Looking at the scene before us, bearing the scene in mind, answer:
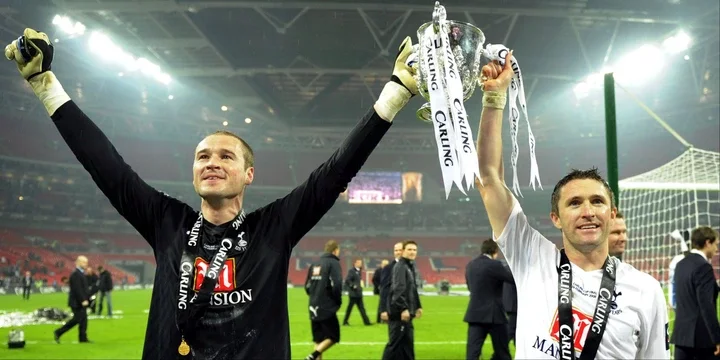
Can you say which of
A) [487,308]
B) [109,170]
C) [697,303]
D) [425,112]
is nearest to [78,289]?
[487,308]

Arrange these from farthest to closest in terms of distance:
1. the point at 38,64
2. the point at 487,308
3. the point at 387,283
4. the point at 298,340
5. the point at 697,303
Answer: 1. the point at 298,340
2. the point at 387,283
3. the point at 487,308
4. the point at 697,303
5. the point at 38,64

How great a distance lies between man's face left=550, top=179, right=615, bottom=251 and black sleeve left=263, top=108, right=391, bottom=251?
854mm

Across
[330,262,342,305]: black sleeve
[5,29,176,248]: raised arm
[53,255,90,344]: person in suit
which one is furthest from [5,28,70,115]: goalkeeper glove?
[53,255,90,344]: person in suit

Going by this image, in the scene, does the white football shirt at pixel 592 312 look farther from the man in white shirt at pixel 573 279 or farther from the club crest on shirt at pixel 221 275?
the club crest on shirt at pixel 221 275

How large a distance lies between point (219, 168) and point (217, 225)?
0.76 ft

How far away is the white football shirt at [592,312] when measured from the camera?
225cm

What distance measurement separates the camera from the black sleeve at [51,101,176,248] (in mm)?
2254

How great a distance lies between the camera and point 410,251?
731cm

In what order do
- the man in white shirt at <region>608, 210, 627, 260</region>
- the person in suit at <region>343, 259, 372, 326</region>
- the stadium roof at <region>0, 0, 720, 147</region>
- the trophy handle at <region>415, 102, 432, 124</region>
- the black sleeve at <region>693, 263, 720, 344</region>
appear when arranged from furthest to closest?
the stadium roof at <region>0, 0, 720, 147</region> → the person in suit at <region>343, 259, 372, 326</region> → the black sleeve at <region>693, 263, 720, 344</region> → the man in white shirt at <region>608, 210, 627, 260</region> → the trophy handle at <region>415, 102, 432, 124</region>

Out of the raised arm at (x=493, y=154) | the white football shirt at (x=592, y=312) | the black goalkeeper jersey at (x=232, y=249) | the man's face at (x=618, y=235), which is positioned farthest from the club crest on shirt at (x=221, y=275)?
the man's face at (x=618, y=235)

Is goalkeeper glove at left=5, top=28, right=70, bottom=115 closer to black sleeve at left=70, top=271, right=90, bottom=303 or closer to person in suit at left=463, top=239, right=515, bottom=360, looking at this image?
person in suit at left=463, top=239, right=515, bottom=360

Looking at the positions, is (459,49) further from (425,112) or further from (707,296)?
(707,296)

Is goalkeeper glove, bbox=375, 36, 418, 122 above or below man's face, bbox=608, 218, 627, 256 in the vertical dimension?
above

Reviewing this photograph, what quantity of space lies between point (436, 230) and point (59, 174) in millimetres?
26787
